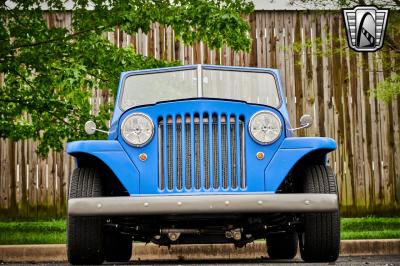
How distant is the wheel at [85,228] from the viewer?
702cm

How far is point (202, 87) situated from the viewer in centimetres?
792

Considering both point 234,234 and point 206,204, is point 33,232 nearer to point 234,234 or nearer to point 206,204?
point 234,234

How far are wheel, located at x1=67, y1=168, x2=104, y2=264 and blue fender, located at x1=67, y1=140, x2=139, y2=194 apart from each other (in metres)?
0.19

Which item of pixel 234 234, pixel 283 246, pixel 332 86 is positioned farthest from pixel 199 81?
pixel 332 86

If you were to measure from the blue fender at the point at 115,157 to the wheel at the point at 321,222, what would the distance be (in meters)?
1.37

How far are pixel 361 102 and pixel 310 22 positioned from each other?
1.49m

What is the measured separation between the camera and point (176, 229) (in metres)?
7.31

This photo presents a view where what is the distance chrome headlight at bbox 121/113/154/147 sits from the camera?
700 centimetres

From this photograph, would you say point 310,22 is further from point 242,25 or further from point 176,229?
point 176,229

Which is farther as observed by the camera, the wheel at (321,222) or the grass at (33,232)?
the grass at (33,232)

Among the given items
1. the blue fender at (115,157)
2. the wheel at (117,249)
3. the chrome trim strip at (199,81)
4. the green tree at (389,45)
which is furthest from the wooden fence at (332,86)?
the blue fender at (115,157)

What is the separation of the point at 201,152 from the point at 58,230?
5961 millimetres

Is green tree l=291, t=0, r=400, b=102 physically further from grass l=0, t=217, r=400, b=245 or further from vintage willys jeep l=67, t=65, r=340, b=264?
vintage willys jeep l=67, t=65, r=340, b=264

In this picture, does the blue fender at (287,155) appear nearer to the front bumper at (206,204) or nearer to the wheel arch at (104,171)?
the front bumper at (206,204)
